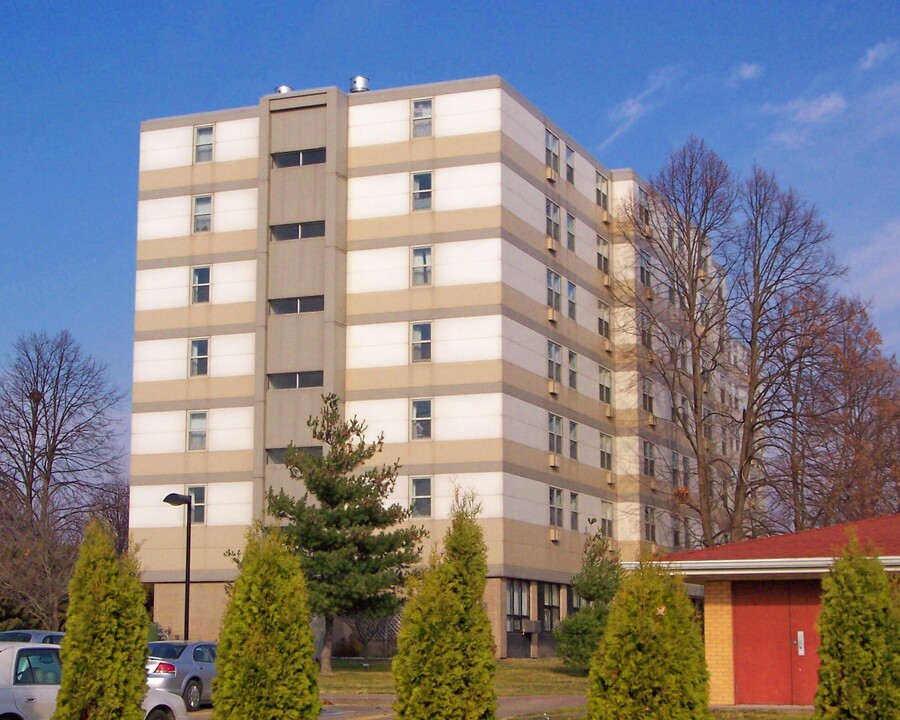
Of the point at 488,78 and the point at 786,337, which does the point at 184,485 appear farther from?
the point at 786,337

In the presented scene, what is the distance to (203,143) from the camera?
179 feet

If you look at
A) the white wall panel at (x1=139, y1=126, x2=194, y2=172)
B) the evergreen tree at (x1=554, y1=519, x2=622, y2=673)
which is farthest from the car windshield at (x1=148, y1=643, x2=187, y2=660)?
the white wall panel at (x1=139, y1=126, x2=194, y2=172)

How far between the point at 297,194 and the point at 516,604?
59.3 ft

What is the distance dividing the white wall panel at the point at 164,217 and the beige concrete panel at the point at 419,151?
24.4 feet

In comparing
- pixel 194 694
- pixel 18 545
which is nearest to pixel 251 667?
pixel 194 694

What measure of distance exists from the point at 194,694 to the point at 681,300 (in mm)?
30540

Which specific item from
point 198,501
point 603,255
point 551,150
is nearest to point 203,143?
point 551,150

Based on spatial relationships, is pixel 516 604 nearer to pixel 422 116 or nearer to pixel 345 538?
pixel 345 538

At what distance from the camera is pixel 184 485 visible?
52.4 metres

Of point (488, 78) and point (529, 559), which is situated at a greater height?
point (488, 78)

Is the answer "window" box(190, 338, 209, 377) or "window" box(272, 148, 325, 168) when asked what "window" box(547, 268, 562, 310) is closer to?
"window" box(272, 148, 325, 168)

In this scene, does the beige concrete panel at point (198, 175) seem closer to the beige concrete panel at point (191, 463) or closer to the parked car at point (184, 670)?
the beige concrete panel at point (191, 463)

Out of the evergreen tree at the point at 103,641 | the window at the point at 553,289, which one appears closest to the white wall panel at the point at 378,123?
the window at the point at 553,289

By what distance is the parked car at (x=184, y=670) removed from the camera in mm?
27500
